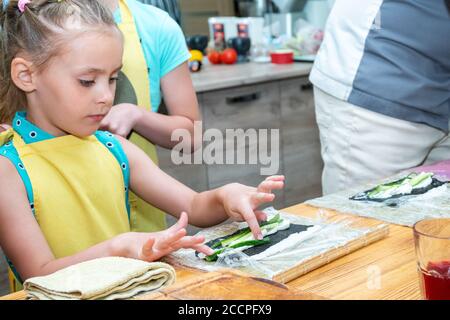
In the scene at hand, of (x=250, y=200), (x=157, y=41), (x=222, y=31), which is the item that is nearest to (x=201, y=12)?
(x=222, y=31)

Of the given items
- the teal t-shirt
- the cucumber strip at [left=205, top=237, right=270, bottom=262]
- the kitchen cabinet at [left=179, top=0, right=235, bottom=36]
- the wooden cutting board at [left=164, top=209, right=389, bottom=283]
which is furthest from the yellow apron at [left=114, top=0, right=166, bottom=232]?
the kitchen cabinet at [left=179, top=0, right=235, bottom=36]

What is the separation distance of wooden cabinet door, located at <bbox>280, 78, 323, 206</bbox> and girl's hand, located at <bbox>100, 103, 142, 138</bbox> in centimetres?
168

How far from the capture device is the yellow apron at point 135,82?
5.02 feet

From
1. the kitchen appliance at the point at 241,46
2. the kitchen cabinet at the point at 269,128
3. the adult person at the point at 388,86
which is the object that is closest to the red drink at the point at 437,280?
the adult person at the point at 388,86

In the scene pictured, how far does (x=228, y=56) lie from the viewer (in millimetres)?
3268

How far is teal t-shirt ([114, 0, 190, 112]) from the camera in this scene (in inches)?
61.1

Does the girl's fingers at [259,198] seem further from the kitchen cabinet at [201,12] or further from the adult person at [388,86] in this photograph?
the kitchen cabinet at [201,12]

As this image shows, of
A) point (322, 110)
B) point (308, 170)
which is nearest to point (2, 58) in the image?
point (322, 110)

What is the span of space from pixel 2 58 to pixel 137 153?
305mm

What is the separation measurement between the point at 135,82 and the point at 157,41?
0.36 ft

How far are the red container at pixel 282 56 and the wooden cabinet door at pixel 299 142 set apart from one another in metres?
0.18

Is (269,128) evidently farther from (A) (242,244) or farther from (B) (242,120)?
(A) (242,244)

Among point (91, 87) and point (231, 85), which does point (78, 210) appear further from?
point (231, 85)

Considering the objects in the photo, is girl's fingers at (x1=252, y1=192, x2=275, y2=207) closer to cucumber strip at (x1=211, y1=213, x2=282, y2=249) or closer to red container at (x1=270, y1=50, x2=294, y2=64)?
cucumber strip at (x1=211, y1=213, x2=282, y2=249)
